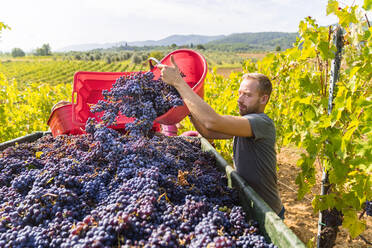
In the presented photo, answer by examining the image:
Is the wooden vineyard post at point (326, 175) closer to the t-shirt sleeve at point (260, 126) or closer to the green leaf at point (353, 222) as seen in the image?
the green leaf at point (353, 222)

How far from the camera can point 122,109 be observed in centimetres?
202

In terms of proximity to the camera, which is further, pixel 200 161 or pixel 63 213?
pixel 200 161

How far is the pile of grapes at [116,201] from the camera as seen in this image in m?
1.14

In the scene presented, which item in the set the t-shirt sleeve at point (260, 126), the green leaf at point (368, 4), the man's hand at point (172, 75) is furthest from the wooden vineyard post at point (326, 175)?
the man's hand at point (172, 75)

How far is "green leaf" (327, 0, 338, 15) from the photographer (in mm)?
1749

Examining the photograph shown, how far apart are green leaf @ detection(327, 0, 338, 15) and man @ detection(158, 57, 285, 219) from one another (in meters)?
0.64

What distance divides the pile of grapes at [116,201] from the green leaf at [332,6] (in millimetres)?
1404

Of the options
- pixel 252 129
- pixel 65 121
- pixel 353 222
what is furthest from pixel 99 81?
pixel 353 222

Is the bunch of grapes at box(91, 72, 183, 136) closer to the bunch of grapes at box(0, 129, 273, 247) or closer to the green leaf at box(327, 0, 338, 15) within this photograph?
the bunch of grapes at box(0, 129, 273, 247)

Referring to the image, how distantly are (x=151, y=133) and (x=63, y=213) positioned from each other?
1.24 meters

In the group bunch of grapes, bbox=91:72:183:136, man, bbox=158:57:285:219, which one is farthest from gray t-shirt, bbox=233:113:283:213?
bunch of grapes, bbox=91:72:183:136

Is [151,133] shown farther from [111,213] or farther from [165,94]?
[111,213]

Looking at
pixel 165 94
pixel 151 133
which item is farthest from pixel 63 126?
pixel 165 94

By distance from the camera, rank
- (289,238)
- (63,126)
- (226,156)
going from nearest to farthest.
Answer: (289,238)
(63,126)
(226,156)
